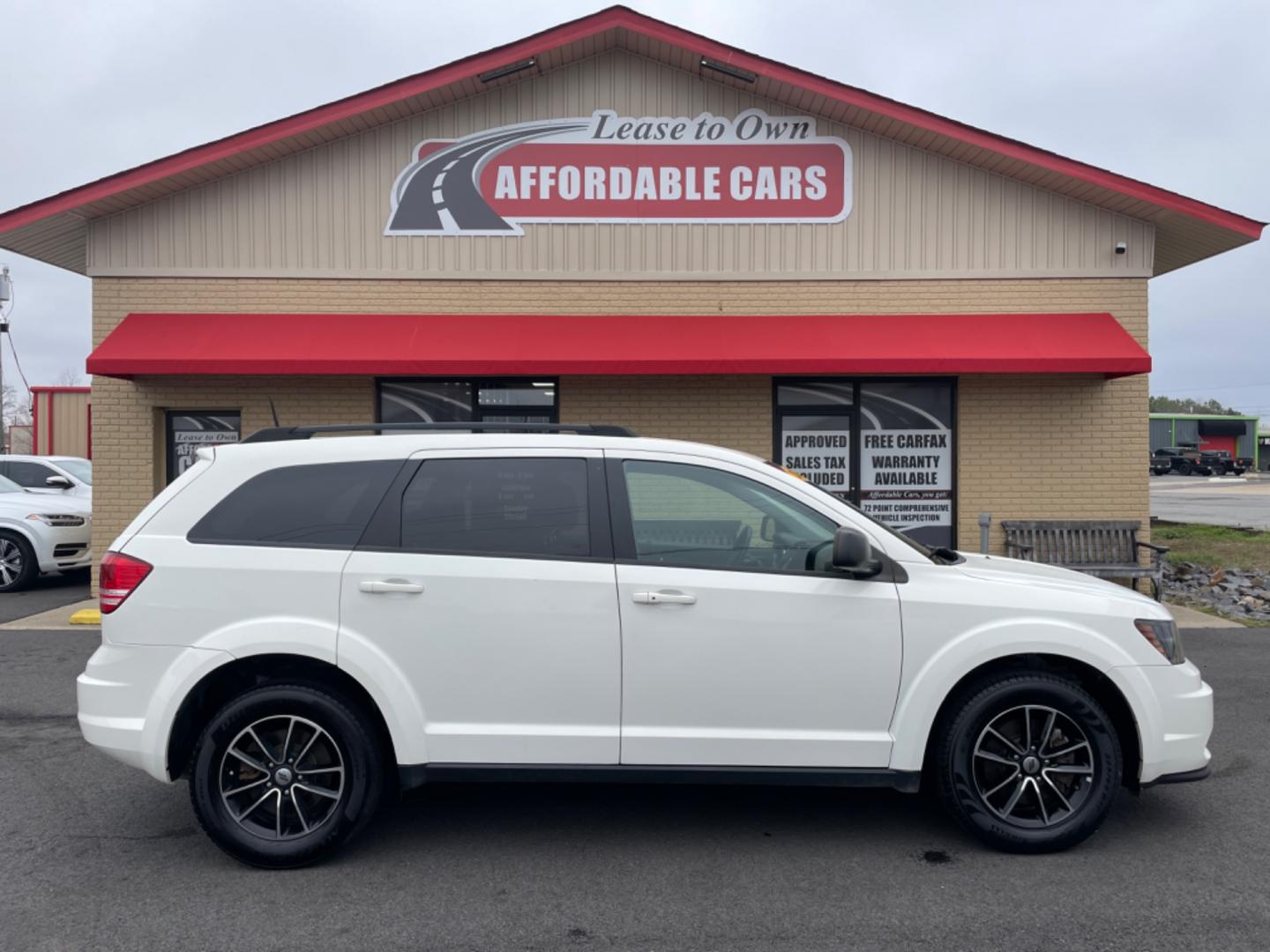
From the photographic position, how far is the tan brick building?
1084 cm

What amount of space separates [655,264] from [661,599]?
748 cm

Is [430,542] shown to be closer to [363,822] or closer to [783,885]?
[363,822]

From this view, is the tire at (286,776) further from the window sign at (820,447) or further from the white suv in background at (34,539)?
the white suv in background at (34,539)

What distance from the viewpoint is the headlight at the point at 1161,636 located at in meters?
4.19

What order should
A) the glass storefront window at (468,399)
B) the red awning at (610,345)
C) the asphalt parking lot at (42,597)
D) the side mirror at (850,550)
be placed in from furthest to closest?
the glass storefront window at (468,399) → the asphalt parking lot at (42,597) → the red awning at (610,345) → the side mirror at (850,550)

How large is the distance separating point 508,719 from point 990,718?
6.79 ft

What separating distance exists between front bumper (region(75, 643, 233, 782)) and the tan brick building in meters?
6.97

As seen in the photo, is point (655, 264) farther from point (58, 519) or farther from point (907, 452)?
point (58, 519)

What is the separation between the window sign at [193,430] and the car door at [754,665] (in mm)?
8392

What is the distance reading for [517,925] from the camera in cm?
361

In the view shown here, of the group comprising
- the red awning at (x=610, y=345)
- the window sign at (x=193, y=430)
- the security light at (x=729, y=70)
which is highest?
the security light at (x=729, y=70)

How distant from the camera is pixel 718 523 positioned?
4273mm

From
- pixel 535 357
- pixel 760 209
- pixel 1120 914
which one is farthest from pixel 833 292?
pixel 1120 914

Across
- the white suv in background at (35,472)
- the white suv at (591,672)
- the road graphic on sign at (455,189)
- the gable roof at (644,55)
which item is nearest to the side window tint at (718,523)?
the white suv at (591,672)
